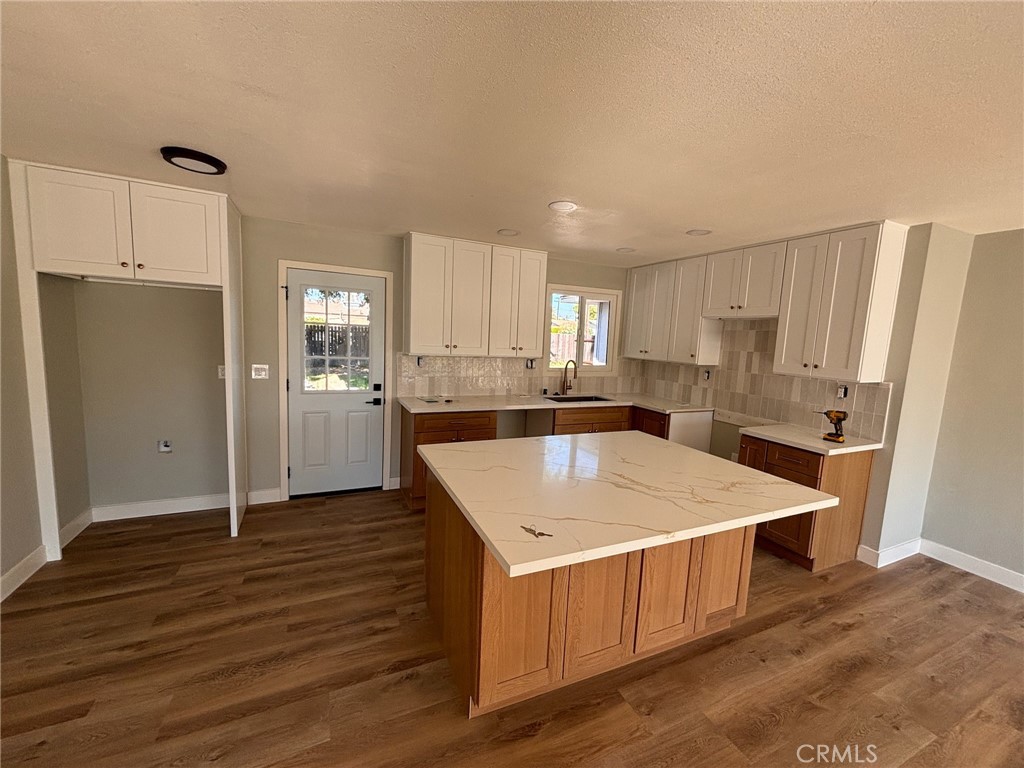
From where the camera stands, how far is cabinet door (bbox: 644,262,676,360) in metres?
4.32

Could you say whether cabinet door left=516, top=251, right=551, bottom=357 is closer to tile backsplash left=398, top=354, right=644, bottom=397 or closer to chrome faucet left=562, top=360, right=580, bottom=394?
tile backsplash left=398, top=354, right=644, bottom=397

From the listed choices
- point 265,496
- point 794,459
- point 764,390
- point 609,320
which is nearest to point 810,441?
point 794,459

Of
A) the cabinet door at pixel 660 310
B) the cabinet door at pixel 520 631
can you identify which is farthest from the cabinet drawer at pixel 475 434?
the cabinet door at pixel 520 631

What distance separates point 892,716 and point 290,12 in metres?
3.33

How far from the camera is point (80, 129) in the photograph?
1855 millimetres

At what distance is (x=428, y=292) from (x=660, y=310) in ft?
8.11

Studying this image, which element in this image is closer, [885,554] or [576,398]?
[885,554]

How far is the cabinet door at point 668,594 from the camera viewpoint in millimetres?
1746

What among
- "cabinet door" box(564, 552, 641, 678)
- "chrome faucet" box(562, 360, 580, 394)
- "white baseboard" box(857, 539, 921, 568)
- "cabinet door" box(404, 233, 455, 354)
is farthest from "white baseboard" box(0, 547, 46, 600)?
"white baseboard" box(857, 539, 921, 568)

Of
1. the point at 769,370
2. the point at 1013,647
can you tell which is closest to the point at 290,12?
the point at 769,370

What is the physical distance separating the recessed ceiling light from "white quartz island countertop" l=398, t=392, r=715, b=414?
1741 millimetres

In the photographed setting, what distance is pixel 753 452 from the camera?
3197 mm

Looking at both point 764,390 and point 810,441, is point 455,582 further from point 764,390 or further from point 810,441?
point 764,390

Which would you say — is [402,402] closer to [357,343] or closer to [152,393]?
[357,343]
